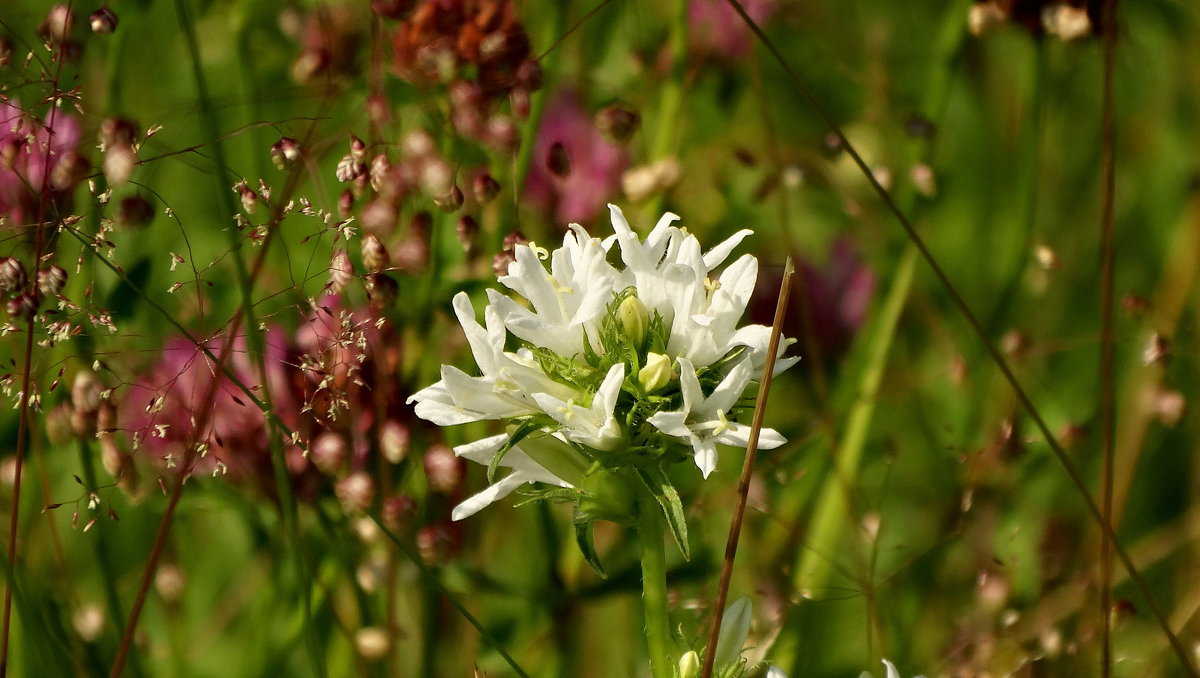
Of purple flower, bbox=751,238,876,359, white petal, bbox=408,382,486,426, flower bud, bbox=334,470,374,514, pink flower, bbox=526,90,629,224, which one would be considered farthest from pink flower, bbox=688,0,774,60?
white petal, bbox=408,382,486,426

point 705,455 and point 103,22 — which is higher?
point 103,22

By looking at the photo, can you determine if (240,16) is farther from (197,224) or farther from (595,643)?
(595,643)

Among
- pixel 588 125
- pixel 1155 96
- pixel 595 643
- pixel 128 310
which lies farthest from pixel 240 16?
pixel 1155 96

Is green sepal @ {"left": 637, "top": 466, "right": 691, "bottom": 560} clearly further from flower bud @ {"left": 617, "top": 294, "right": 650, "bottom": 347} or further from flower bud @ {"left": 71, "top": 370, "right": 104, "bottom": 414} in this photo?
flower bud @ {"left": 71, "top": 370, "right": 104, "bottom": 414}

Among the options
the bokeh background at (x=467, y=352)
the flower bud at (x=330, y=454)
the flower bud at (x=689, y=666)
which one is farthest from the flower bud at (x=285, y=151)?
the flower bud at (x=689, y=666)

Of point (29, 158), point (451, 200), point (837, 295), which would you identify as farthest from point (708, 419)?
point (837, 295)

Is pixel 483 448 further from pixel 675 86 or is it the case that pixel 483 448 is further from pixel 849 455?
pixel 675 86
